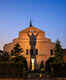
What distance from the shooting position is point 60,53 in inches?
1582

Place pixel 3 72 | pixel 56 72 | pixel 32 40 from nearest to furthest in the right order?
1. pixel 3 72
2. pixel 56 72
3. pixel 32 40

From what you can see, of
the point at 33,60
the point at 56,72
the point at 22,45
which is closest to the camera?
the point at 56,72

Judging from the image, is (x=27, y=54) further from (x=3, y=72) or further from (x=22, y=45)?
(x=3, y=72)

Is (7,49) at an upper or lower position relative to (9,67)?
upper

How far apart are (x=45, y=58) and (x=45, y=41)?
19.5ft

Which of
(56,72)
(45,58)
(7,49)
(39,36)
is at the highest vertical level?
(39,36)

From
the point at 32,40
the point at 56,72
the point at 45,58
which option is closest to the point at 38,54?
the point at 45,58

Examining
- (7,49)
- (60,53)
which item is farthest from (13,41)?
(60,53)

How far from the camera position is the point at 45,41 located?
46.6 m

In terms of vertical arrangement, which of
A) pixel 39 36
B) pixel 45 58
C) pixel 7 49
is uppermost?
pixel 39 36

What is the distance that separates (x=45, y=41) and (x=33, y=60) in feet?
32.3

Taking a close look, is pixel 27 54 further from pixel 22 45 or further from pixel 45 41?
pixel 45 41

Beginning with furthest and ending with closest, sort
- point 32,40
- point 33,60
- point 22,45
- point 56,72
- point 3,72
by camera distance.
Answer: point 22,45
point 32,40
point 33,60
point 56,72
point 3,72

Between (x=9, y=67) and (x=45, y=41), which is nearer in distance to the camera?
(x=9, y=67)
